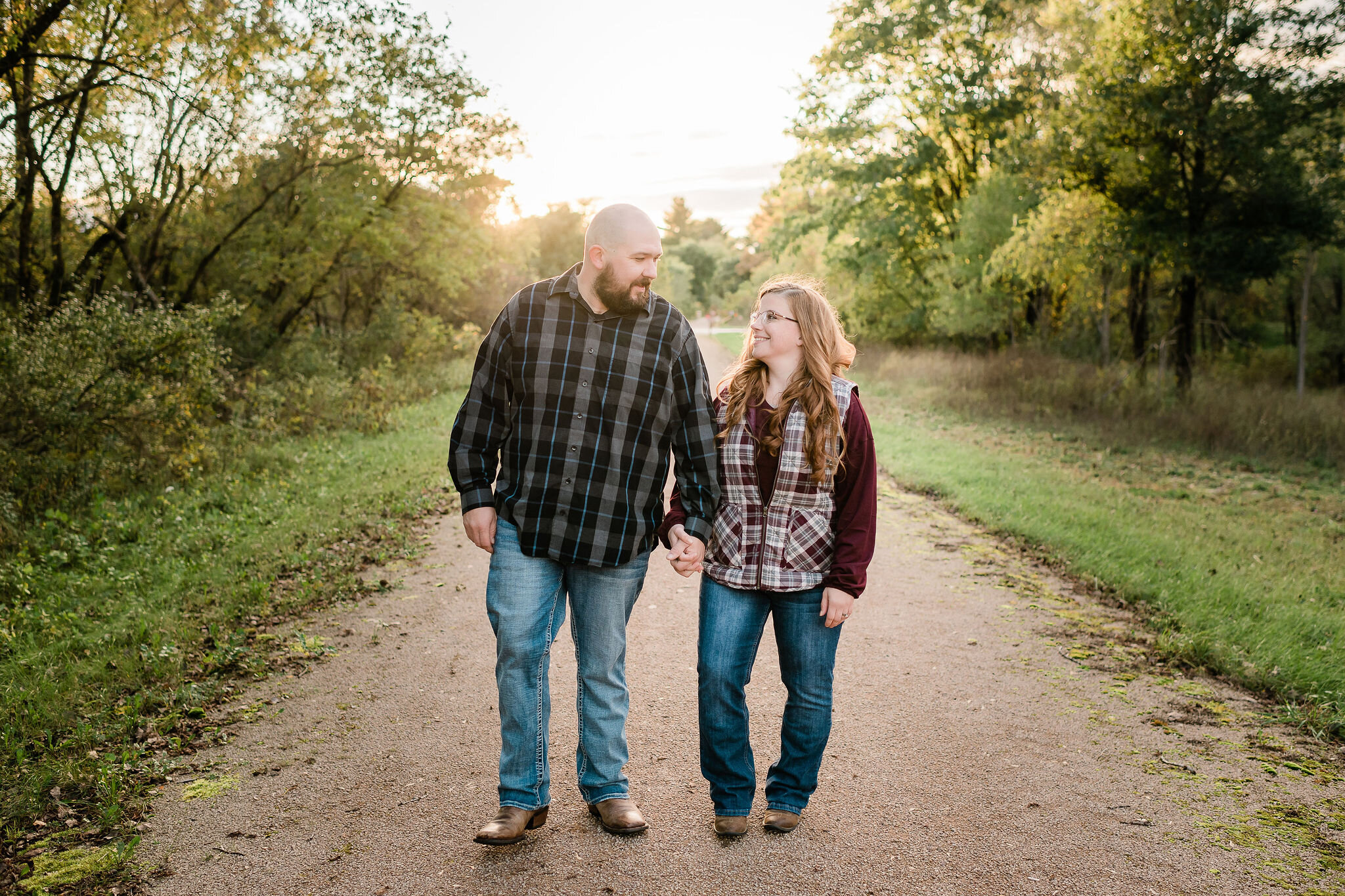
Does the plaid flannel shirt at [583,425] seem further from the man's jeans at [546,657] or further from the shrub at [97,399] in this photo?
the shrub at [97,399]

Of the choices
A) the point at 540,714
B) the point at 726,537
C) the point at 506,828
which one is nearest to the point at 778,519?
the point at 726,537

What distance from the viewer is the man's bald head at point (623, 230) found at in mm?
3062

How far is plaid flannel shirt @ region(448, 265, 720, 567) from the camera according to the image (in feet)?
10.4

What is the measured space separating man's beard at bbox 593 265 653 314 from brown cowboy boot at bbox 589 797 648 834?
70.2 inches

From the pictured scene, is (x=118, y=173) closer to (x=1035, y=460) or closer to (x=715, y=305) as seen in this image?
(x=1035, y=460)

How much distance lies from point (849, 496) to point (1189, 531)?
6797 mm

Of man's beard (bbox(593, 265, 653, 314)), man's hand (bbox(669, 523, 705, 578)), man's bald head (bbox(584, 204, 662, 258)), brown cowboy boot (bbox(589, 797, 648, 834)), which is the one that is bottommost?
brown cowboy boot (bbox(589, 797, 648, 834))

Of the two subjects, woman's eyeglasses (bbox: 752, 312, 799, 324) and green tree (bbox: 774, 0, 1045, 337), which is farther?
green tree (bbox: 774, 0, 1045, 337)

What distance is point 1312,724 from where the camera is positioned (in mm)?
4434

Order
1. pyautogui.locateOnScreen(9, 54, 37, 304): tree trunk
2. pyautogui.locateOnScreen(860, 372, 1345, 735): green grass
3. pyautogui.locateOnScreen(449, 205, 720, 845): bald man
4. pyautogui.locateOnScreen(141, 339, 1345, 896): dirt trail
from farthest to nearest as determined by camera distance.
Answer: pyautogui.locateOnScreen(9, 54, 37, 304): tree trunk → pyautogui.locateOnScreen(860, 372, 1345, 735): green grass → pyautogui.locateOnScreen(449, 205, 720, 845): bald man → pyautogui.locateOnScreen(141, 339, 1345, 896): dirt trail

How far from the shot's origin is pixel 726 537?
3270 millimetres

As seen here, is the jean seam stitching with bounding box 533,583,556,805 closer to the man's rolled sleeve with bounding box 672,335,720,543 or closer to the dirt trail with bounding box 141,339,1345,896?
the dirt trail with bounding box 141,339,1345,896

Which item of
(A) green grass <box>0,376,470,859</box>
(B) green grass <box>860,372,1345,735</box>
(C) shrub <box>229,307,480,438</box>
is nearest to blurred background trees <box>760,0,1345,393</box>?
(B) green grass <box>860,372,1345,735</box>

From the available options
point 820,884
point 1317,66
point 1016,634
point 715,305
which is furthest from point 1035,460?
point 715,305
